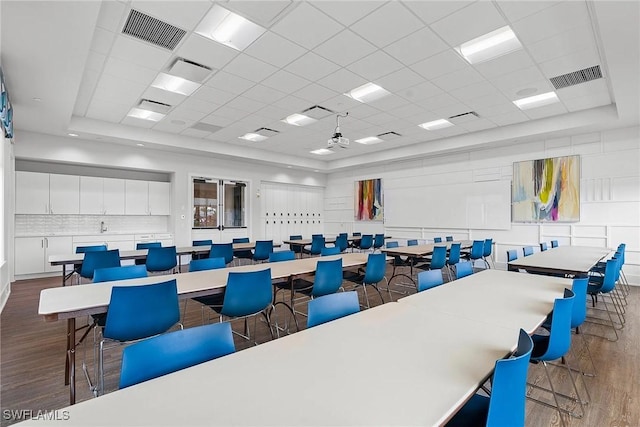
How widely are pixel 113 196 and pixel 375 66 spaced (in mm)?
6899

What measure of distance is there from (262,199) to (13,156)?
598 cm

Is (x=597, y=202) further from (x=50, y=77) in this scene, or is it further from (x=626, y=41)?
(x=50, y=77)

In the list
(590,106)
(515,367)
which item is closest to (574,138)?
(590,106)

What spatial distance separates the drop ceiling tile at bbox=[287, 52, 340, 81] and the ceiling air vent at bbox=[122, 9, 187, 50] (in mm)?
1376

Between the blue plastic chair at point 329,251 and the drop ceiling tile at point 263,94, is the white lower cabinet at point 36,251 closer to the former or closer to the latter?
the drop ceiling tile at point 263,94

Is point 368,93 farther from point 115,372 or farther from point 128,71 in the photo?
point 115,372

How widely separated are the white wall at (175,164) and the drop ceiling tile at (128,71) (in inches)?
142

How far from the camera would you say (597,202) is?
6484 millimetres

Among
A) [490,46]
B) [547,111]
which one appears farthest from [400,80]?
[547,111]

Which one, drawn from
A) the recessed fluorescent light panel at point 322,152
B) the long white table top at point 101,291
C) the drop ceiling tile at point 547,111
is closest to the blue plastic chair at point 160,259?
the long white table top at point 101,291

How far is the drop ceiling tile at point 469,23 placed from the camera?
312 cm

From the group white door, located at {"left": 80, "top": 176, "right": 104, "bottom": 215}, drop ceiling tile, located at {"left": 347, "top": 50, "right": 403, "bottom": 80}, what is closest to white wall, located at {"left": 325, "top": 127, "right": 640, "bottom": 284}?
drop ceiling tile, located at {"left": 347, "top": 50, "right": 403, "bottom": 80}

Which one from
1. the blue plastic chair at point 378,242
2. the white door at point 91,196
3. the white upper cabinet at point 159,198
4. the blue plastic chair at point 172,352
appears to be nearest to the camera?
the blue plastic chair at point 172,352

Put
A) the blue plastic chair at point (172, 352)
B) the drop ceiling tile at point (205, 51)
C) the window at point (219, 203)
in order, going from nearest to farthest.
→ the blue plastic chair at point (172, 352), the drop ceiling tile at point (205, 51), the window at point (219, 203)
